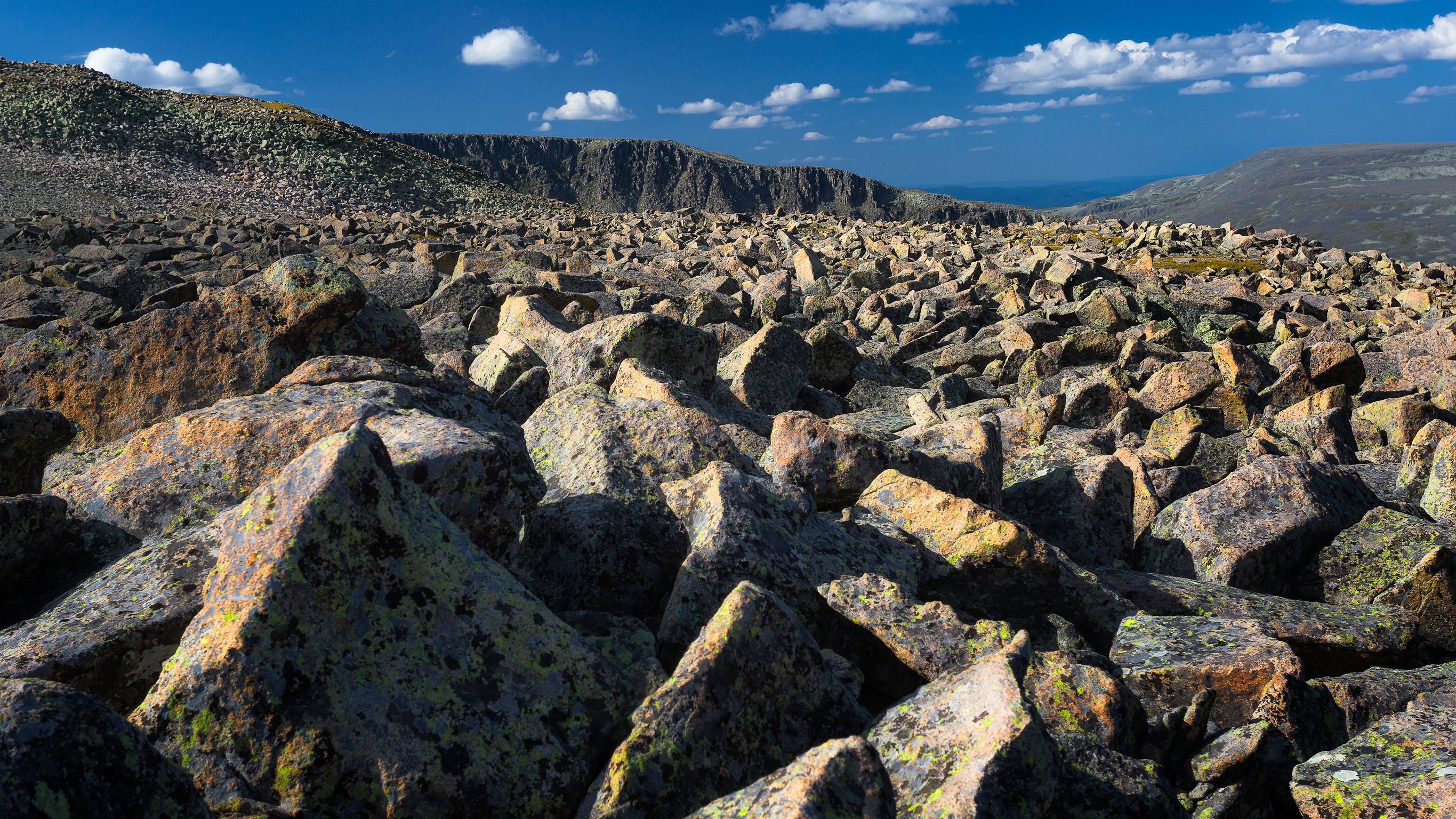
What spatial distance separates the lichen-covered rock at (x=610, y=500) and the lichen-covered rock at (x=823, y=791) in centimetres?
210

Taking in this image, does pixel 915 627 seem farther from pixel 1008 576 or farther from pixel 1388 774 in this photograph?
pixel 1388 774

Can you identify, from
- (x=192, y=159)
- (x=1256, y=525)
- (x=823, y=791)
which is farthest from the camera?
(x=192, y=159)

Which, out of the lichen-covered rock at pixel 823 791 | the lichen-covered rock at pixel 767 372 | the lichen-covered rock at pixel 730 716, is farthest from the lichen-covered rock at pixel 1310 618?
the lichen-covered rock at pixel 767 372

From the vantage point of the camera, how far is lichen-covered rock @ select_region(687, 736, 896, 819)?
9.50 ft

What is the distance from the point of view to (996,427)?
787 centimetres

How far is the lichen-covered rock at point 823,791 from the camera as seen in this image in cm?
289

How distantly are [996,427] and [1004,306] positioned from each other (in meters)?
11.0

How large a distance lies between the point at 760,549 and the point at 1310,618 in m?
3.80

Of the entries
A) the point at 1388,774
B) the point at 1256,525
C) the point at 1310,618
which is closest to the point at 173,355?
the point at 1388,774

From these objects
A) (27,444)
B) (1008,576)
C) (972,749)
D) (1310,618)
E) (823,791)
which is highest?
(27,444)

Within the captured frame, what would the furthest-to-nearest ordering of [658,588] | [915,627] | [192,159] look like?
[192,159], [658,588], [915,627]

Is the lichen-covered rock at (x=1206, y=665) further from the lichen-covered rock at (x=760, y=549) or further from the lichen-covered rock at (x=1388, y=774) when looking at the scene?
the lichen-covered rock at (x=760, y=549)

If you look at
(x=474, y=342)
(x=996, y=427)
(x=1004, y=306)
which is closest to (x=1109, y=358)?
(x=1004, y=306)

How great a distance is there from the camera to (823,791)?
293 centimetres
